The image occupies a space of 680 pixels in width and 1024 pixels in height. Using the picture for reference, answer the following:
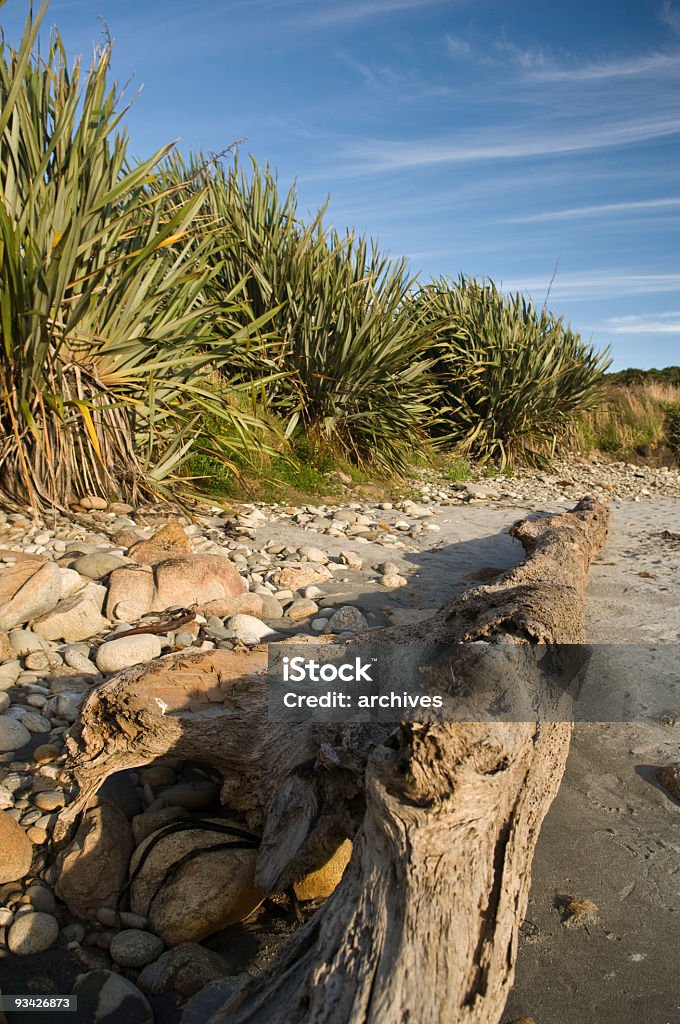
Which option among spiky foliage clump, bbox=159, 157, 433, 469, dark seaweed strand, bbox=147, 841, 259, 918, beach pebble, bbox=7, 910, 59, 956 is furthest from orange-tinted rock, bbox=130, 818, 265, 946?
spiky foliage clump, bbox=159, 157, 433, 469

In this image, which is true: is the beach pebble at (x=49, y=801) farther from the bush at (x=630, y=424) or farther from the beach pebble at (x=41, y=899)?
the bush at (x=630, y=424)

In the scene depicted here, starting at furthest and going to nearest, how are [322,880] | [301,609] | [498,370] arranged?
[498,370], [301,609], [322,880]

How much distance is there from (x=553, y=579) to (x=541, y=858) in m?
1.42

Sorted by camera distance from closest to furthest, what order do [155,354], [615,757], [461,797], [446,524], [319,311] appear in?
[461,797]
[615,757]
[155,354]
[446,524]
[319,311]

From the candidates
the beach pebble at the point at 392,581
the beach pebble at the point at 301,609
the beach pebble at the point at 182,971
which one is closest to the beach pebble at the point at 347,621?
the beach pebble at the point at 301,609

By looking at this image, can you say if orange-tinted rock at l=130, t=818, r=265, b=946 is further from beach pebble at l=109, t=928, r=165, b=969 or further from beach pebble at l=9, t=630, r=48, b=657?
beach pebble at l=9, t=630, r=48, b=657

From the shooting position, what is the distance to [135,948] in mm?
2023

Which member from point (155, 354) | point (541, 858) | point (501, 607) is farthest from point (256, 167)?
point (541, 858)

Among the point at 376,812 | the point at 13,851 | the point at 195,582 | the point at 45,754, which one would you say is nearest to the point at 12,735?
the point at 45,754

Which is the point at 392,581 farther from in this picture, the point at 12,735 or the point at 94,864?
the point at 94,864

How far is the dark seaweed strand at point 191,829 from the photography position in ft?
7.33

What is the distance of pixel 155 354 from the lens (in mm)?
5699

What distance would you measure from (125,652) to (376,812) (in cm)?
196

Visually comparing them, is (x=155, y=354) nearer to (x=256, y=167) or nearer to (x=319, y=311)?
(x=319, y=311)
